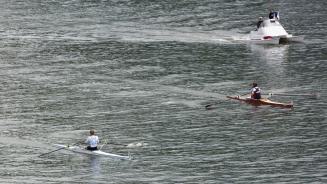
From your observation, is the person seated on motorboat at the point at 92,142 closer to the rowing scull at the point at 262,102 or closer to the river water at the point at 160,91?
the river water at the point at 160,91

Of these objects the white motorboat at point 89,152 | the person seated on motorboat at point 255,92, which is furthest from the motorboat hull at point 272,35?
the white motorboat at point 89,152

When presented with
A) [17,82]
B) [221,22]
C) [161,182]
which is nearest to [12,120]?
[17,82]

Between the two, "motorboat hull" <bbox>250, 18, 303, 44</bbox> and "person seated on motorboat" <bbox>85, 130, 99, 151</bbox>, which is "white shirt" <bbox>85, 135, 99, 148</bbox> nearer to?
"person seated on motorboat" <bbox>85, 130, 99, 151</bbox>

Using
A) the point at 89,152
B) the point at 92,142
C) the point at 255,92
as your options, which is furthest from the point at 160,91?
the point at 92,142

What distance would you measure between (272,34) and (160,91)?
3570cm

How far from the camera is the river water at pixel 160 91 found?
93.0 meters

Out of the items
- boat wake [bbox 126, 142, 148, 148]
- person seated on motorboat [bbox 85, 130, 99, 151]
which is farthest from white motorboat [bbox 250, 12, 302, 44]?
person seated on motorboat [bbox 85, 130, 99, 151]

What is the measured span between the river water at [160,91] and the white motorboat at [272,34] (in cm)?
190

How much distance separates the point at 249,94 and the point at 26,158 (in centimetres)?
3173

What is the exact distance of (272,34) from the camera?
6048 inches

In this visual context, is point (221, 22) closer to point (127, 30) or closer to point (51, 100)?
point (127, 30)

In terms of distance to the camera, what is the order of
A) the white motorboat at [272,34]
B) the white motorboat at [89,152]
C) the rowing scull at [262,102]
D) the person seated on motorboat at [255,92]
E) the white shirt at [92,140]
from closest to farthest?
the white motorboat at [89,152] → the white shirt at [92,140] → the rowing scull at [262,102] → the person seated on motorboat at [255,92] → the white motorboat at [272,34]

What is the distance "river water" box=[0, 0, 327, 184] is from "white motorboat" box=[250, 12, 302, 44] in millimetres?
1899

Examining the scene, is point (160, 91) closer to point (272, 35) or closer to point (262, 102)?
point (262, 102)
